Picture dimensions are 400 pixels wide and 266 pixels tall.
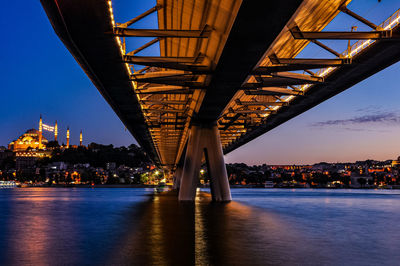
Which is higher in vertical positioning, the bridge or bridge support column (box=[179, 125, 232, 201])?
the bridge

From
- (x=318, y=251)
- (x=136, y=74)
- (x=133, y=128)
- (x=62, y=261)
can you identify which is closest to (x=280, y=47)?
(x=136, y=74)

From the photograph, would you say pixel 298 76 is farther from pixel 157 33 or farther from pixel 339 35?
pixel 157 33

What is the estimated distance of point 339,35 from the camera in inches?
694

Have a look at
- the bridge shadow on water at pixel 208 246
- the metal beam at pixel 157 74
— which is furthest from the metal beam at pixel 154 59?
the bridge shadow on water at pixel 208 246

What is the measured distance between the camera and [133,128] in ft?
149

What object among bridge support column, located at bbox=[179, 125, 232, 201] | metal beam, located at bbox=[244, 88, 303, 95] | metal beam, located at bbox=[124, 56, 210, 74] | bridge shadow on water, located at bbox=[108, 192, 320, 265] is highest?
metal beam, located at bbox=[244, 88, 303, 95]

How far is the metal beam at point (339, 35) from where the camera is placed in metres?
17.5

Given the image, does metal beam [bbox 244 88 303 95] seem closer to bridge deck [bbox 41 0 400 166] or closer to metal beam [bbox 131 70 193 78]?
bridge deck [bbox 41 0 400 166]

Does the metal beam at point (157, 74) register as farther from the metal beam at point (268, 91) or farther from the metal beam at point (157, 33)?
the metal beam at point (157, 33)

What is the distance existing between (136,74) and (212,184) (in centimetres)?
1996

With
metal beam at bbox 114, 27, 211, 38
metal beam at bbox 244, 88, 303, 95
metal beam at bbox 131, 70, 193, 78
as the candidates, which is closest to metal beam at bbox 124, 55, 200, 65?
metal beam at bbox 131, 70, 193, 78

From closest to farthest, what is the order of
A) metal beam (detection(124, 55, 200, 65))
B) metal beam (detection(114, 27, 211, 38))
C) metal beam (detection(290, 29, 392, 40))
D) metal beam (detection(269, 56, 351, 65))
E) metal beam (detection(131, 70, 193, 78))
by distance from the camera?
metal beam (detection(114, 27, 211, 38)), metal beam (detection(290, 29, 392, 40)), metal beam (detection(124, 55, 200, 65)), metal beam (detection(269, 56, 351, 65)), metal beam (detection(131, 70, 193, 78))

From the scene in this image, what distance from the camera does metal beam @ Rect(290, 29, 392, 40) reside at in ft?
57.5

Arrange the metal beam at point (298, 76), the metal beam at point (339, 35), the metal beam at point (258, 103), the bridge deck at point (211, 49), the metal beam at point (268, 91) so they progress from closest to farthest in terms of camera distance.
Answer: the bridge deck at point (211, 49), the metal beam at point (339, 35), the metal beam at point (298, 76), the metal beam at point (268, 91), the metal beam at point (258, 103)
